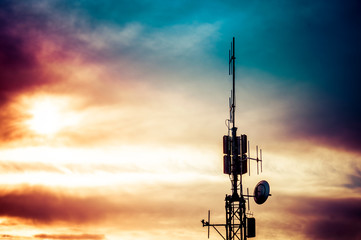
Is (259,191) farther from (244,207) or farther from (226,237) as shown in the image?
(226,237)

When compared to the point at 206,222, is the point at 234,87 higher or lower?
higher

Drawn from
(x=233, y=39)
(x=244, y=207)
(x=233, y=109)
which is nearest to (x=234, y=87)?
(x=233, y=109)

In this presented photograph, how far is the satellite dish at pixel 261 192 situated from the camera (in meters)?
39.7

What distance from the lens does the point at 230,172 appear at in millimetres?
41844

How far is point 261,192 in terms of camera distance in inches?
1572

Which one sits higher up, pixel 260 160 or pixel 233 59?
pixel 233 59

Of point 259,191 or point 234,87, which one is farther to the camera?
point 234,87

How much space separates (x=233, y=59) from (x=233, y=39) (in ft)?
6.55

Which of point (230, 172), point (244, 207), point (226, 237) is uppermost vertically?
point (230, 172)

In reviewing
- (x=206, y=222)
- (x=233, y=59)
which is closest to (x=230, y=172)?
(x=206, y=222)

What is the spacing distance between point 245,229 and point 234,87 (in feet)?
42.8

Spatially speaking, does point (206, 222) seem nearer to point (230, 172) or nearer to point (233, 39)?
point (230, 172)

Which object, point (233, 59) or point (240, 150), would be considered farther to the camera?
point (233, 59)

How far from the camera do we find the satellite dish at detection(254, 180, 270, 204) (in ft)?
130
